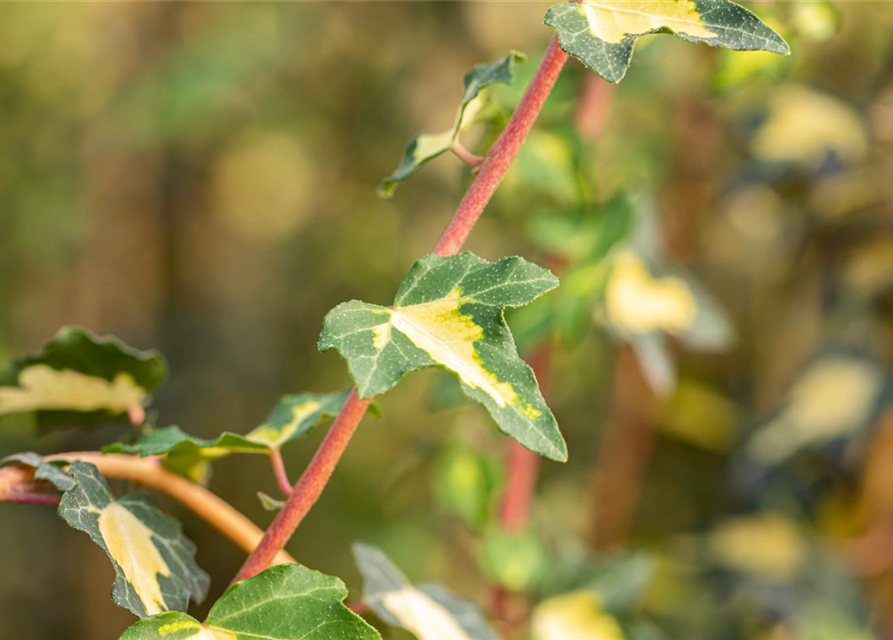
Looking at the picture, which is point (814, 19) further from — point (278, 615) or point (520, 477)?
point (278, 615)

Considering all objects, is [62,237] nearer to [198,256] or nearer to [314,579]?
[198,256]

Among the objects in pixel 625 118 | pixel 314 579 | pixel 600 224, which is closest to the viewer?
→ pixel 314 579

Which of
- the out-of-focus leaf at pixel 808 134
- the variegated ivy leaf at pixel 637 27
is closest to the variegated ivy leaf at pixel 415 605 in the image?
the variegated ivy leaf at pixel 637 27

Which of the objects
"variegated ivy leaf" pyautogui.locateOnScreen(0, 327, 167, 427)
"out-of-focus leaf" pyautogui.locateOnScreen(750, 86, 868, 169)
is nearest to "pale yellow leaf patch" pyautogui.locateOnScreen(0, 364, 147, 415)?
"variegated ivy leaf" pyautogui.locateOnScreen(0, 327, 167, 427)

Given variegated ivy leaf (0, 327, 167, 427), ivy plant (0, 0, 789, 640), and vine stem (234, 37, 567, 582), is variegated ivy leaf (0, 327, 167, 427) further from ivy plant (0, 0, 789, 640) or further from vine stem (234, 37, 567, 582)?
vine stem (234, 37, 567, 582)

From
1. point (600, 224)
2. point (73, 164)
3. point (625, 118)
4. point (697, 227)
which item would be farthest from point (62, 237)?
point (600, 224)
